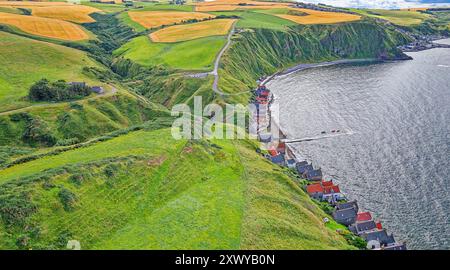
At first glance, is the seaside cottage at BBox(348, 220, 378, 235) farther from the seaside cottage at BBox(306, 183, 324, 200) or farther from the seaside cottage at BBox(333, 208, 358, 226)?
the seaside cottage at BBox(306, 183, 324, 200)

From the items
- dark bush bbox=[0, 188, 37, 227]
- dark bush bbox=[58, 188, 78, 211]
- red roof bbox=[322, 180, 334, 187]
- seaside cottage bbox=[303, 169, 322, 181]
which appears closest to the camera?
dark bush bbox=[0, 188, 37, 227]

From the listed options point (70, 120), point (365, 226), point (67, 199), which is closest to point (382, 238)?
point (365, 226)

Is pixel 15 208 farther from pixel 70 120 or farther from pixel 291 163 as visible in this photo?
pixel 291 163

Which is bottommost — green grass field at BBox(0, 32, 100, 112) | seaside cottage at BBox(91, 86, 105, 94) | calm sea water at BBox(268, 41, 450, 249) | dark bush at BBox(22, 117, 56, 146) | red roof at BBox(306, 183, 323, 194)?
calm sea water at BBox(268, 41, 450, 249)

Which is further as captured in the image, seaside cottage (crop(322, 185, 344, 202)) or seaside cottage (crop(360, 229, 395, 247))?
seaside cottage (crop(322, 185, 344, 202))

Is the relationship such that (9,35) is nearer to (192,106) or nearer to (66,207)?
(192,106)

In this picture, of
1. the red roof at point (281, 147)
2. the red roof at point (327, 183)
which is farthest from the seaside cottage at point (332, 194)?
the red roof at point (281, 147)

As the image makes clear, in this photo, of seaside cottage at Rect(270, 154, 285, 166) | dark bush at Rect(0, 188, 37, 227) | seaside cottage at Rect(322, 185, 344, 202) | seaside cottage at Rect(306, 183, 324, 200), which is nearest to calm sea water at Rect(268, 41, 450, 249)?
seaside cottage at Rect(322, 185, 344, 202)
